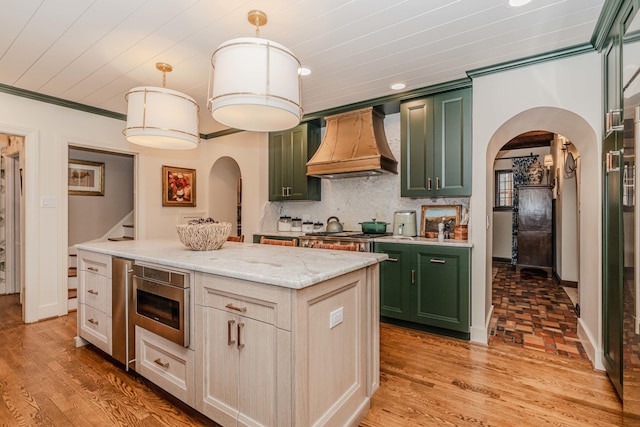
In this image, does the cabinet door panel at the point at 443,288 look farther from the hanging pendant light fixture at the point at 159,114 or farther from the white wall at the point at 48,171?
the white wall at the point at 48,171

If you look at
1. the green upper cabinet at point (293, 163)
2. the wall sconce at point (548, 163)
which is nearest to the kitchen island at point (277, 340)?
the green upper cabinet at point (293, 163)

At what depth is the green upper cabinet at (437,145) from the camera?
3104 millimetres

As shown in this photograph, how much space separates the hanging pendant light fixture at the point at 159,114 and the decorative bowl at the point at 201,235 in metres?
0.69

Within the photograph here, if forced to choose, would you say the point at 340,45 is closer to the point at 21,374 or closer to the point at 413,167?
the point at 413,167

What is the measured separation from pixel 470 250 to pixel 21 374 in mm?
3719

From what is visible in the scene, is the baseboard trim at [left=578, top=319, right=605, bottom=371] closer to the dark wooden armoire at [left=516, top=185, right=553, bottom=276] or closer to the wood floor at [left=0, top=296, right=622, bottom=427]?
the wood floor at [left=0, top=296, right=622, bottom=427]

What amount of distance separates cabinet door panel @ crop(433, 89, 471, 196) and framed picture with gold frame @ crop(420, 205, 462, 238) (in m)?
0.41

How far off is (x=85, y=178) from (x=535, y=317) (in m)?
6.85

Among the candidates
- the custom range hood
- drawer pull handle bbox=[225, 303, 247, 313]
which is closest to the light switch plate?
the custom range hood

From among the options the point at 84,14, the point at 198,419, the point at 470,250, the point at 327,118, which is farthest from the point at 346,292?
the point at 327,118

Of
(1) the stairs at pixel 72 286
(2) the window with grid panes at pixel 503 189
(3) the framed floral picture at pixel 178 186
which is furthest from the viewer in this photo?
(2) the window with grid panes at pixel 503 189

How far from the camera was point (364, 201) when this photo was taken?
13.7 feet

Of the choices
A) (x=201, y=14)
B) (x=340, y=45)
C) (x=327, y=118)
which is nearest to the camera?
(x=201, y=14)

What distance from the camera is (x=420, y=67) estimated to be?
9.39 feet
